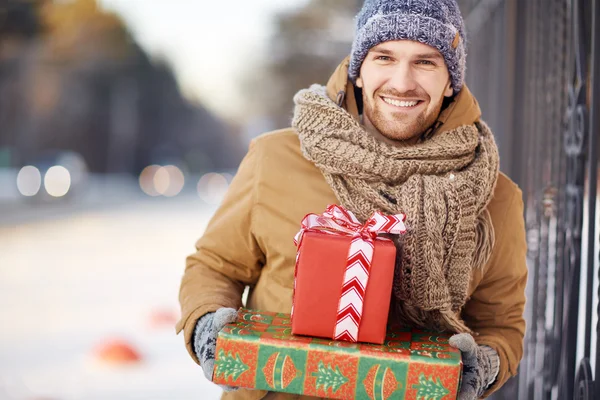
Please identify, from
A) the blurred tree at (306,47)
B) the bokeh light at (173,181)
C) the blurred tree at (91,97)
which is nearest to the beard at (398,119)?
the blurred tree at (306,47)

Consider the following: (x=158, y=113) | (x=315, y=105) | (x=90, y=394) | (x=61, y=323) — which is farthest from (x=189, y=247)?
(x=158, y=113)

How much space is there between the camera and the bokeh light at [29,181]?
19047mm

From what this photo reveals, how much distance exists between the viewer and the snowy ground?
488cm

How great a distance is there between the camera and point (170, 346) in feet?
19.7

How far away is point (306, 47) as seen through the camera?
1241 centimetres

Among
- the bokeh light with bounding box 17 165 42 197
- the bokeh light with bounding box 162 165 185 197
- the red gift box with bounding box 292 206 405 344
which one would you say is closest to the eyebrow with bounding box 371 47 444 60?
the red gift box with bounding box 292 206 405 344

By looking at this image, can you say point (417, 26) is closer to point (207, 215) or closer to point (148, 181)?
point (207, 215)

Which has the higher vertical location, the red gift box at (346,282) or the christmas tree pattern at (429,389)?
the red gift box at (346,282)

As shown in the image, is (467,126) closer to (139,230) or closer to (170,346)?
(170,346)

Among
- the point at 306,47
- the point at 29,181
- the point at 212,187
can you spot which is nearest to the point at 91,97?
the point at 212,187

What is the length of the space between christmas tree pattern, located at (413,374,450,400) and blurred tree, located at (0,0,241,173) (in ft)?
94.2

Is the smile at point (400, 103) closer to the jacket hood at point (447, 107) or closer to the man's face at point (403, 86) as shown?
the man's face at point (403, 86)

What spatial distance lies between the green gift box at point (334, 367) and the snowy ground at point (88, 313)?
3057 millimetres

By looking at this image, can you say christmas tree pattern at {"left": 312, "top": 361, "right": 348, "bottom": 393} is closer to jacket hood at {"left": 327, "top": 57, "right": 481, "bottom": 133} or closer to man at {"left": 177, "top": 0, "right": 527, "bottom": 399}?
man at {"left": 177, "top": 0, "right": 527, "bottom": 399}
